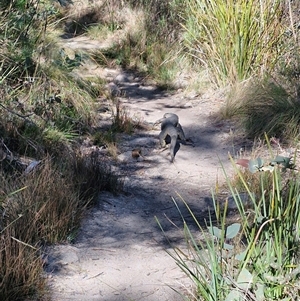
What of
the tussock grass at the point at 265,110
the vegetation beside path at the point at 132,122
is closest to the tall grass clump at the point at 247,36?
the vegetation beside path at the point at 132,122

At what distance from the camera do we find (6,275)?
144 inches

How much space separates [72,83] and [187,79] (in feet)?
7.08

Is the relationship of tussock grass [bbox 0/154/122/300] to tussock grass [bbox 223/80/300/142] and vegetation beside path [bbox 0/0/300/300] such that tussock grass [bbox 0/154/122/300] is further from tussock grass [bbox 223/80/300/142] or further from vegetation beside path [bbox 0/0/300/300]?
tussock grass [bbox 223/80/300/142]

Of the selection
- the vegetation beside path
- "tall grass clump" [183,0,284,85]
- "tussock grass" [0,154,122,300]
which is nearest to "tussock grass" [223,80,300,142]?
the vegetation beside path

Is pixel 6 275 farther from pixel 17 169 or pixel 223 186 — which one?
pixel 223 186

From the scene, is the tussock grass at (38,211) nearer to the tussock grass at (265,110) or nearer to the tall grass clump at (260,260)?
the tall grass clump at (260,260)

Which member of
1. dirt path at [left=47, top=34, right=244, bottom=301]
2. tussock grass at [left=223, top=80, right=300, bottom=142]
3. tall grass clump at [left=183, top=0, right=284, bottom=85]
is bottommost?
dirt path at [left=47, top=34, right=244, bottom=301]

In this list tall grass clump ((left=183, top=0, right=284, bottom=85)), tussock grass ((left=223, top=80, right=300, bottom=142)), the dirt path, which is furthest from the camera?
tall grass clump ((left=183, top=0, right=284, bottom=85))

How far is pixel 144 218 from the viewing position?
5.32 metres

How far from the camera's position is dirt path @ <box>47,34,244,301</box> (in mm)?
4102

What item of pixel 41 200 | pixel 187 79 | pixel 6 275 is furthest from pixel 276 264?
pixel 187 79

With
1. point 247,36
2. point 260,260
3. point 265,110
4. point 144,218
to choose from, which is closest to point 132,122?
point 265,110

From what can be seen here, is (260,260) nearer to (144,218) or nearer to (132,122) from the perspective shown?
(144,218)

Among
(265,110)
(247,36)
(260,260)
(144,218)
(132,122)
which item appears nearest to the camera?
(260,260)
